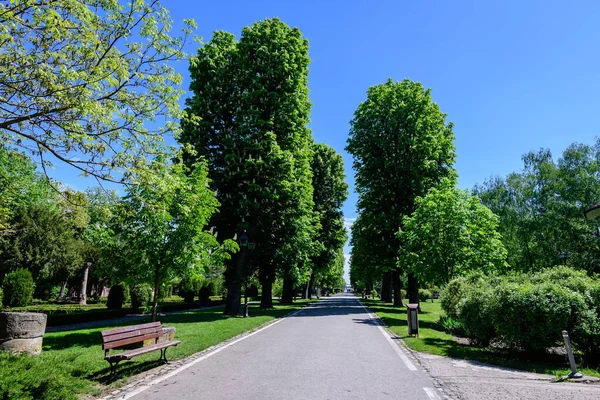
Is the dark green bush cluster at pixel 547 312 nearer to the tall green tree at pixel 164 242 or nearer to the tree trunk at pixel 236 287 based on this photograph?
the tall green tree at pixel 164 242

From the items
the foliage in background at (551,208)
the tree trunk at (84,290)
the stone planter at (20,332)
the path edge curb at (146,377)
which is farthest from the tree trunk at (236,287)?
the foliage in background at (551,208)

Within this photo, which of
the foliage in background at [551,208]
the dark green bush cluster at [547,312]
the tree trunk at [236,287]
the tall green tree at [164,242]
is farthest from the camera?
the foliage in background at [551,208]

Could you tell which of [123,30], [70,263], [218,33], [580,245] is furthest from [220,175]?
[580,245]

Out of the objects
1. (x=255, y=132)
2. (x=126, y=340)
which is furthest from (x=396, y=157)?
(x=126, y=340)

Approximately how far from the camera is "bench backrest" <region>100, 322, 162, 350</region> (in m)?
6.62

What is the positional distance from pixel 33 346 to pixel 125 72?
18.0 feet

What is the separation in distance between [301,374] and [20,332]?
17.6ft

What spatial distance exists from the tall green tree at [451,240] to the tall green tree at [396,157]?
654 cm

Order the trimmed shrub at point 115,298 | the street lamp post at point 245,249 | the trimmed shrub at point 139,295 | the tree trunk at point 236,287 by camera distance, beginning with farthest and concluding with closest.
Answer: the trimmed shrub at point 115,298, the trimmed shrub at point 139,295, the tree trunk at point 236,287, the street lamp post at point 245,249

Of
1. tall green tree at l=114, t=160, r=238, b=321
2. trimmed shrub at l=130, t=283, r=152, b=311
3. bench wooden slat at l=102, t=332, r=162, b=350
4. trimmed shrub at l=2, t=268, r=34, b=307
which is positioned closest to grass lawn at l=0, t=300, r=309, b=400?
bench wooden slat at l=102, t=332, r=162, b=350

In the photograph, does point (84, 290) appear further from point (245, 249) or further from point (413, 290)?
point (413, 290)

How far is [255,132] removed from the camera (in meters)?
20.1

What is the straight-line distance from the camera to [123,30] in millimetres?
6816

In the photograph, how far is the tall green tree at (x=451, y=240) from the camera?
58.6 feet
